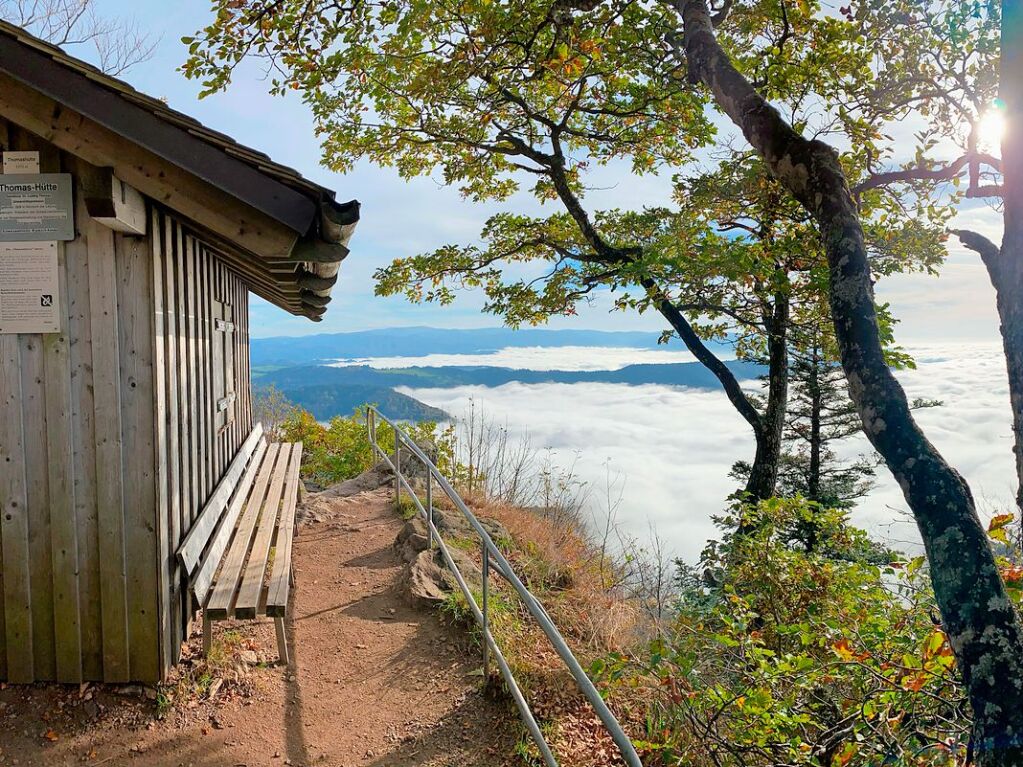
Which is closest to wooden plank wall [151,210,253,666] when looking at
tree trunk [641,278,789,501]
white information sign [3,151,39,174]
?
white information sign [3,151,39,174]

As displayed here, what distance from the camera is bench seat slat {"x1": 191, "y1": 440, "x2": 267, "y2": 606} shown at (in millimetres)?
4113

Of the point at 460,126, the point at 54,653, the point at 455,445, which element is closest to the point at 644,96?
the point at 460,126

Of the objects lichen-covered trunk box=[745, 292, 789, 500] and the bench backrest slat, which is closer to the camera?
the bench backrest slat

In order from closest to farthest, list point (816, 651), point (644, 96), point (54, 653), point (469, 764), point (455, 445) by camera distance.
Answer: point (469, 764) < point (54, 653) < point (816, 651) < point (644, 96) < point (455, 445)

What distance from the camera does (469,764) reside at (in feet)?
11.9

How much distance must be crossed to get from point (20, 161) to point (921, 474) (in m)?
5.15

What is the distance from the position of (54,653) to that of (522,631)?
3.06 m

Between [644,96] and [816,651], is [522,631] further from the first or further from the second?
[644,96]

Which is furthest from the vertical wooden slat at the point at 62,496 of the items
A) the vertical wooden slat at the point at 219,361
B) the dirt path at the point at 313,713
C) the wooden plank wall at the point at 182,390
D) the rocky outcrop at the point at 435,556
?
the rocky outcrop at the point at 435,556

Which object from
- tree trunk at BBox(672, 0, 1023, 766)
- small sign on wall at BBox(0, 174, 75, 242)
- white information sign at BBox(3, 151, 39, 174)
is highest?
white information sign at BBox(3, 151, 39, 174)

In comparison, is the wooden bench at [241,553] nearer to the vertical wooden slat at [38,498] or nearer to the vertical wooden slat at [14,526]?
the vertical wooden slat at [38,498]

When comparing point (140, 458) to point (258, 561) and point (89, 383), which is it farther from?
point (258, 561)

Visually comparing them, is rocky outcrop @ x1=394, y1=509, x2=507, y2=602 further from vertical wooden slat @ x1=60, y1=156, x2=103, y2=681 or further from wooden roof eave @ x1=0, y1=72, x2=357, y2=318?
wooden roof eave @ x1=0, y1=72, x2=357, y2=318

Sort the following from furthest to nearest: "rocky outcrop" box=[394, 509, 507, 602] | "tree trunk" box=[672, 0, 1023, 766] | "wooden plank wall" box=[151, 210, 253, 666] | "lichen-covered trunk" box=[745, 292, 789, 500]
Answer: "lichen-covered trunk" box=[745, 292, 789, 500]
"rocky outcrop" box=[394, 509, 507, 602]
"wooden plank wall" box=[151, 210, 253, 666]
"tree trunk" box=[672, 0, 1023, 766]
